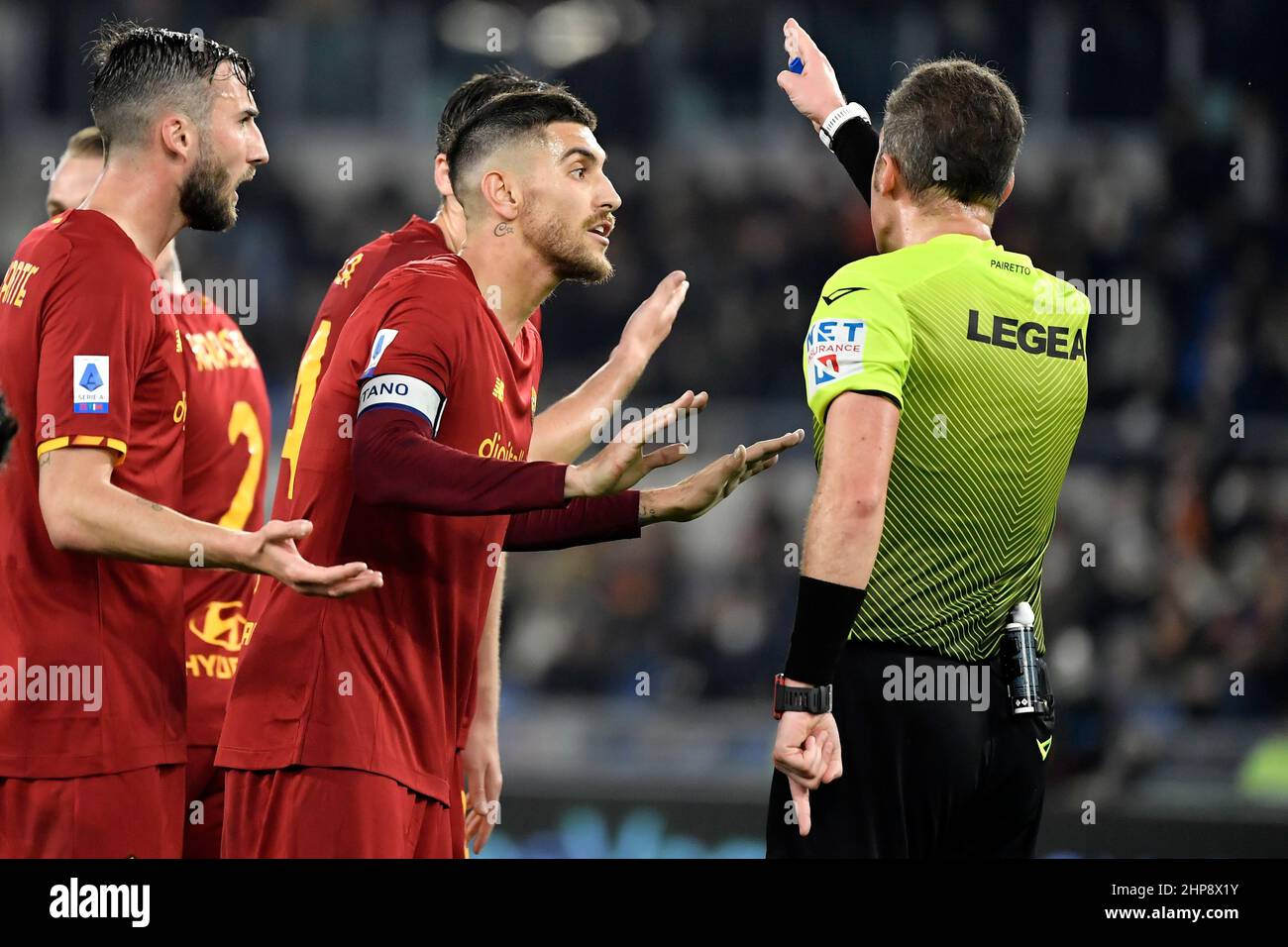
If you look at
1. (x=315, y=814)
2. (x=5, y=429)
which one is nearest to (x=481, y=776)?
(x=315, y=814)

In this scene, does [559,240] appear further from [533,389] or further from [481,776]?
[481,776]

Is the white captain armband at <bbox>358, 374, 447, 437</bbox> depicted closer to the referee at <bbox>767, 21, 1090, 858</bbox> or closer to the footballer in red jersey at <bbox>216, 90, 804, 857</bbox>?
the footballer in red jersey at <bbox>216, 90, 804, 857</bbox>

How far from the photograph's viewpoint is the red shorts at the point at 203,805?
4277mm

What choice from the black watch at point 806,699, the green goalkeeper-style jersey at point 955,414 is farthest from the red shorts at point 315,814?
the green goalkeeper-style jersey at point 955,414

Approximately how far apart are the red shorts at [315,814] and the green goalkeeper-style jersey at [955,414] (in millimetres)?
1157

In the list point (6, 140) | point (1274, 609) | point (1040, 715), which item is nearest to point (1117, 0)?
point (1274, 609)

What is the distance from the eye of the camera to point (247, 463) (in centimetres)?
443

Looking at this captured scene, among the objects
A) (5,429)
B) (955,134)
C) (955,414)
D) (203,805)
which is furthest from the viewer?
(203,805)

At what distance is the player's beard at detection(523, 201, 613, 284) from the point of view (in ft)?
13.3

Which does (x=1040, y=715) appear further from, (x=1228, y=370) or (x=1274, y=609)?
(x=1228, y=370)

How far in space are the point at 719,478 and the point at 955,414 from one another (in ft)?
1.81

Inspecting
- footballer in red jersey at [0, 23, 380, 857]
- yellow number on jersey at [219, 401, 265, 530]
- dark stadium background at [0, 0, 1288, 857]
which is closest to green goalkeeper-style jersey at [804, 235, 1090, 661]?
footballer in red jersey at [0, 23, 380, 857]

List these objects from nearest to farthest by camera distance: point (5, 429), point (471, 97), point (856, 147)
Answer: point (5, 429)
point (856, 147)
point (471, 97)

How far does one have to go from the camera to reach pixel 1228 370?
424 inches
